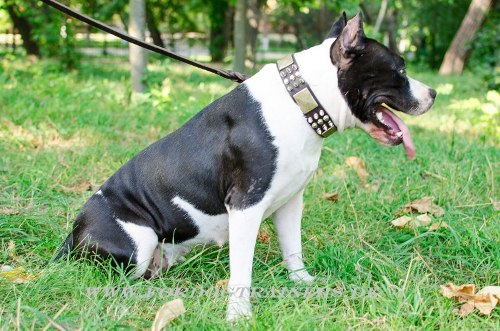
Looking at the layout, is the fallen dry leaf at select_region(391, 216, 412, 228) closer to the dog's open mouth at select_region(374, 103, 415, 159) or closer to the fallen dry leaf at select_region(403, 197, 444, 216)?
the fallen dry leaf at select_region(403, 197, 444, 216)

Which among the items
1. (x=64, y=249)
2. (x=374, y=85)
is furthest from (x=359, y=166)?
(x=64, y=249)

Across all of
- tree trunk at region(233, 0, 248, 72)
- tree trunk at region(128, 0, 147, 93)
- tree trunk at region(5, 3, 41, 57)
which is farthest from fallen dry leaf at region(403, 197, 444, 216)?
tree trunk at region(5, 3, 41, 57)

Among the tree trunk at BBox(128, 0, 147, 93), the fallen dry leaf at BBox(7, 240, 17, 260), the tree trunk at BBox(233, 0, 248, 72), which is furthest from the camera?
the tree trunk at BBox(233, 0, 248, 72)

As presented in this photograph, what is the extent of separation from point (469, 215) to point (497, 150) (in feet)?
4.70

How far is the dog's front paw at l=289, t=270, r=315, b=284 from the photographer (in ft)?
9.23

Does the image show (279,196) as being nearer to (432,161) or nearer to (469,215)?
(469,215)

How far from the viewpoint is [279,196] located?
2.56 meters

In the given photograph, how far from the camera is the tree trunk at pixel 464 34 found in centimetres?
1312

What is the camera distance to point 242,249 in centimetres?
249

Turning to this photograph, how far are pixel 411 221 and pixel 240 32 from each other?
6.59 meters

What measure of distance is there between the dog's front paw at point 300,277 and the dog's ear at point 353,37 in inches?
43.6

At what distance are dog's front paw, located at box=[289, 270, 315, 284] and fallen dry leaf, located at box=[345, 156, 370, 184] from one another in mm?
1559

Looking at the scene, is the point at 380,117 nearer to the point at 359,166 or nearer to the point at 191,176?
the point at 191,176

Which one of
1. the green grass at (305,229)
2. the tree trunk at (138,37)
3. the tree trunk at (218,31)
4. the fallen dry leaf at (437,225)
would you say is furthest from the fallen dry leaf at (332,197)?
the tree trunk at (218,31)
